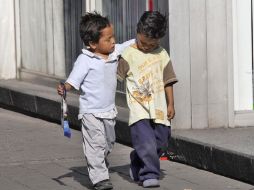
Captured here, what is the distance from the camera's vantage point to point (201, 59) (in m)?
9.22

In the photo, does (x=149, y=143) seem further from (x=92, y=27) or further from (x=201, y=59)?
(x=201, y=59)

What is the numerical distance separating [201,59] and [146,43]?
1683 millimetres

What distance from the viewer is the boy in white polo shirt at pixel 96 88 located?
7.59 meters

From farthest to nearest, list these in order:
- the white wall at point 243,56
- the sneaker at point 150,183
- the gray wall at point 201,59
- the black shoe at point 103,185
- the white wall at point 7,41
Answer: the white wall at point 7,41 → the white wall at point 243,56 → the gray wall at point 201,59 → the sneaker at point 150,183 → the black shoe at point 103,185

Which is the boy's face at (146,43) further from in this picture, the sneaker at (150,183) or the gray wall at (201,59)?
the gray wall at (201,59)

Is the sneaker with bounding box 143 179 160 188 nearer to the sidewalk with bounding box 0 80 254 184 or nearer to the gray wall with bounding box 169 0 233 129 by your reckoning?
the sidewalk with bounding box 0 80 254 184

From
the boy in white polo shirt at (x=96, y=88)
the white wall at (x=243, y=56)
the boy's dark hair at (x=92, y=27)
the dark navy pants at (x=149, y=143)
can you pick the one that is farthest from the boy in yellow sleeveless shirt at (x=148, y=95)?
the white wall at (x=243, y=56)

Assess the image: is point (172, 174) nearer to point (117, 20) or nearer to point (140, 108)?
point (140, 108)

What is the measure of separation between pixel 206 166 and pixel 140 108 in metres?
1.02

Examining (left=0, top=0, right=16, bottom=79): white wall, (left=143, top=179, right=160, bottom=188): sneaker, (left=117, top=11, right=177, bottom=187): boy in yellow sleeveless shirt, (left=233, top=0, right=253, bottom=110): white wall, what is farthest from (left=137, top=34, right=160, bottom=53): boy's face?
(left=0, top=0, right=16, bottom=79): white wall

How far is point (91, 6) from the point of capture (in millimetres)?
11453

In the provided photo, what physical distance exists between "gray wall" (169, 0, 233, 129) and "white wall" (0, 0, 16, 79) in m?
4.68

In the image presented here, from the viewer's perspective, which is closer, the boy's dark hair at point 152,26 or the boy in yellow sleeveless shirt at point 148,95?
the boy's dark hair at point 152,26

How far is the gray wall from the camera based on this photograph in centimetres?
910
